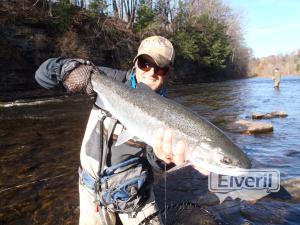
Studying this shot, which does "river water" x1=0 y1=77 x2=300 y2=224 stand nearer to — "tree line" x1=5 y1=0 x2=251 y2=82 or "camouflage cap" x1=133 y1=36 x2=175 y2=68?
"camouflage cap" x1=133 y1=36 x2=175 y2=68

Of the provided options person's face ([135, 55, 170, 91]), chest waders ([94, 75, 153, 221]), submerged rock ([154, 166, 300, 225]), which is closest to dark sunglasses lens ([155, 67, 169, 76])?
person's face ([135, 55, 170, 91])

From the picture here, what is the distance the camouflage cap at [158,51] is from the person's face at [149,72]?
0.15 ft

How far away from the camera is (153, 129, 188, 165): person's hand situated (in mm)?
2562

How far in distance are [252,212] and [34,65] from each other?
17.9 m

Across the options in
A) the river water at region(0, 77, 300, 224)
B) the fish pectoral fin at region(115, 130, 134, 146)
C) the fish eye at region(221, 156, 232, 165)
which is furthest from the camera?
the river water at region(0, 77, 300, 224)

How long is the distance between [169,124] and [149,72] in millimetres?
592

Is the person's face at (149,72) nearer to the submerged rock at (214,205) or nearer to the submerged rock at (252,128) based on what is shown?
the submerged rock at (214,205)

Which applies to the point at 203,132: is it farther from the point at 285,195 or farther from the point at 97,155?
the point at 285,195

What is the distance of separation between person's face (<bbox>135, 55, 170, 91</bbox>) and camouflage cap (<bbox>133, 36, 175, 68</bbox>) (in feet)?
0.15

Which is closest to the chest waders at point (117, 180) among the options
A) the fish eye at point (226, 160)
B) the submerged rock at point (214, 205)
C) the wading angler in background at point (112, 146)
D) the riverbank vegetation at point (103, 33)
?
the wading angler in background at point (112, 146)

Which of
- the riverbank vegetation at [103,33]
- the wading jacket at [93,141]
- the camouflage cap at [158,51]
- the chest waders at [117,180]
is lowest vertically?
the chest waders at [117,180]

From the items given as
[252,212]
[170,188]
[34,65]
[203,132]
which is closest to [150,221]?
[203,132]

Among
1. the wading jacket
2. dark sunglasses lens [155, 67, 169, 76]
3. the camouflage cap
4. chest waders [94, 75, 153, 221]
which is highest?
the camouflage cap

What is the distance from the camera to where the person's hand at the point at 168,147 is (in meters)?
2.56
